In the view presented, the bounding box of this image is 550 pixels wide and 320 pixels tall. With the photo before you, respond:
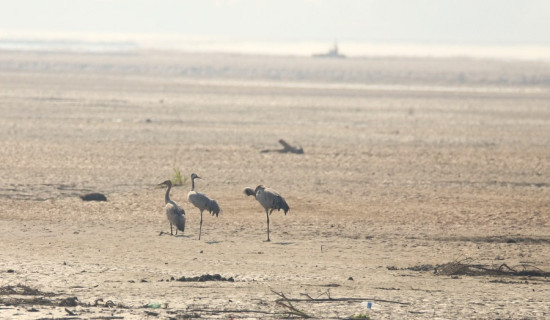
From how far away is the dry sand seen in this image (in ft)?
41.1

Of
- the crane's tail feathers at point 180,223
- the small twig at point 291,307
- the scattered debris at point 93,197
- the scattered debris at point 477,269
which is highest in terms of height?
the scattered debris at point 93,197

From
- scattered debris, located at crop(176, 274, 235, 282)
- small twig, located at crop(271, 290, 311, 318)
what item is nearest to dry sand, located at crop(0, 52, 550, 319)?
small twig, located at crop(271, 290, 311, 318)

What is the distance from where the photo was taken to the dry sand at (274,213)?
12539 millimetres

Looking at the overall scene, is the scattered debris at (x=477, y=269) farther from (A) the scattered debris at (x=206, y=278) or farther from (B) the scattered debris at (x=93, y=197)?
(B) the scattered debris at (x=93, y=197)

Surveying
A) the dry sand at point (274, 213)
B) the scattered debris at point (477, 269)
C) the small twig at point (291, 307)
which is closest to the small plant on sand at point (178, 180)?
the dry sand at point (274, 213)

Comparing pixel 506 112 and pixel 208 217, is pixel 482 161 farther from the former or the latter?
pixel 506 112

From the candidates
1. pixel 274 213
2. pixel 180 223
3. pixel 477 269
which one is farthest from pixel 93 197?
pixel 477 269

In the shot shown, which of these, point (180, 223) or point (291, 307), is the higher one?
point (180, 223)

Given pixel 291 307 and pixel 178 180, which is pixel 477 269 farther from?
pixel 178 180

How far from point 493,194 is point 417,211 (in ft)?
10.7

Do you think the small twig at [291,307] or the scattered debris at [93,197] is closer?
the small twig at [291,307]

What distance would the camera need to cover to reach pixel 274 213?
A: 63.2ft

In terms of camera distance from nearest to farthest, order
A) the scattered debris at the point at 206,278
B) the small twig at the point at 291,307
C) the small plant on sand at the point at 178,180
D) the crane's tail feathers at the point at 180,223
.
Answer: the small twig at the point at 291,307
the scattered debris at the point at 206,278
the crane's tail feathers at the point at 180,223
the small plant on sand at the point at 178,180

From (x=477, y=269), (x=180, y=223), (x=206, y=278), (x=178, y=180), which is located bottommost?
(x=206, y=278)
